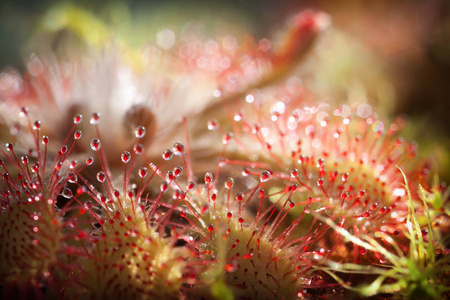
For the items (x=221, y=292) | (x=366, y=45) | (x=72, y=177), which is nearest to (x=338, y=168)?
(x=221, y=292)

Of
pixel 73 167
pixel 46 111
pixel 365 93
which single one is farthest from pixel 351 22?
pixel 73 167

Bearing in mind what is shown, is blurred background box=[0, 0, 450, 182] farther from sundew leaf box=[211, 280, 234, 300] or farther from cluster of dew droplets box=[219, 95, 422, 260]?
sundew leaf box=[211, 280, 234, 300]

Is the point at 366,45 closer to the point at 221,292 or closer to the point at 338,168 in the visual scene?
the point at 338,168

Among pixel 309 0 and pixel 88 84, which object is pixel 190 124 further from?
pixel 309 0

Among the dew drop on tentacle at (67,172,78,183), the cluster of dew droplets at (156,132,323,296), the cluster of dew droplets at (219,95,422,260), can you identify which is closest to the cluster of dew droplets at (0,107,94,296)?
the dew drop on tentacle at (67,172,78,183)

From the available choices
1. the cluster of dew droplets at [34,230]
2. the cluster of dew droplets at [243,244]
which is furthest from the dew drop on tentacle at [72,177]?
the cluster of dew droplets at [243,244]

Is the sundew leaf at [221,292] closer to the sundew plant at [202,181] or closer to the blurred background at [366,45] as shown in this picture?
the sundew plant at [202,181]
